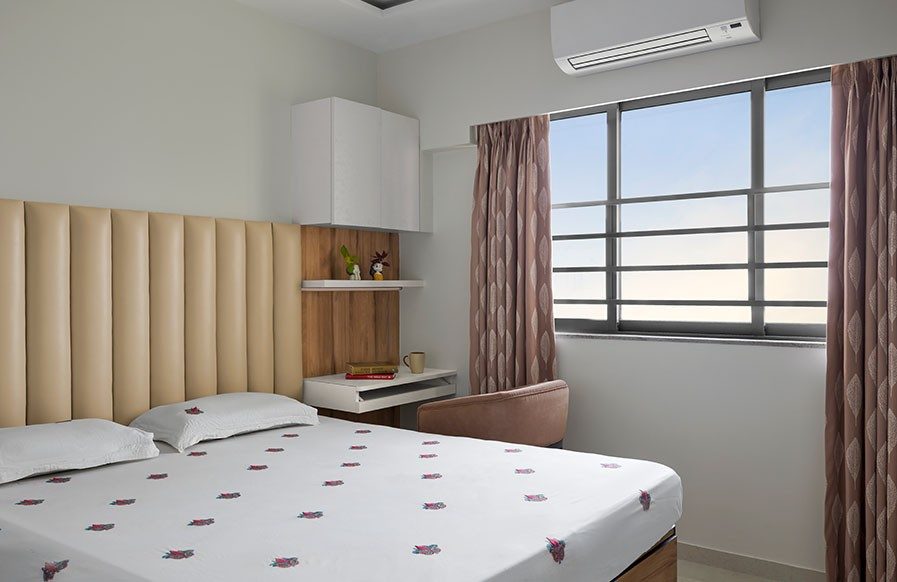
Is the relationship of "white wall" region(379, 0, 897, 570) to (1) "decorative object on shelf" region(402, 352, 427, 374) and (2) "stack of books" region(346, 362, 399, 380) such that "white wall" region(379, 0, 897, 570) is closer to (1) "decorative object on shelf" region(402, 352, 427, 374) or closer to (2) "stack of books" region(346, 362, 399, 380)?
(1) "decorative object on shelf" region(402, 352, 427, 374)

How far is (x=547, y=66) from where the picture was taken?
3.94 metres

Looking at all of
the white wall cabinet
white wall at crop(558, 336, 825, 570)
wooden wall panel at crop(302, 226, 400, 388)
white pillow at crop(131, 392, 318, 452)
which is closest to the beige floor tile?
white wall at crop(558, 336, 825, 570)

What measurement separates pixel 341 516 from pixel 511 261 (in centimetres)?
219

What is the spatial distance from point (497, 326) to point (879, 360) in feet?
6.07

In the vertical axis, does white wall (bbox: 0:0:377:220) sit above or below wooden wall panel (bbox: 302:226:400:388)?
above

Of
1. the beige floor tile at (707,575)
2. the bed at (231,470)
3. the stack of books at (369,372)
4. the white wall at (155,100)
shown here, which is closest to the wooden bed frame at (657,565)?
the bed at (231,470)

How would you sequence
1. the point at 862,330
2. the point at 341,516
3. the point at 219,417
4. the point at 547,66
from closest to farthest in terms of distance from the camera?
the point at 341,516, the point at 862,330, the point at 219,417, the point at 547,66

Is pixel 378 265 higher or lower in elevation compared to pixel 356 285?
higher

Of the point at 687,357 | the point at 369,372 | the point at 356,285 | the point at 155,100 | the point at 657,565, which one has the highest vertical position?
the point at 155,100

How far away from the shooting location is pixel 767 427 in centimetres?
337

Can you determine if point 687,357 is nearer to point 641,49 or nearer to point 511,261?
point 511,261

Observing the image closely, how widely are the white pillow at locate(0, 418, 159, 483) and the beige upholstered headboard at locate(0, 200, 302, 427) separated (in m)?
0.26

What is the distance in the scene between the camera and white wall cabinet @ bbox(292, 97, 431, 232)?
3980 mm

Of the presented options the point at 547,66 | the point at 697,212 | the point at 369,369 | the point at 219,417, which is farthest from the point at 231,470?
the point at 547,66
